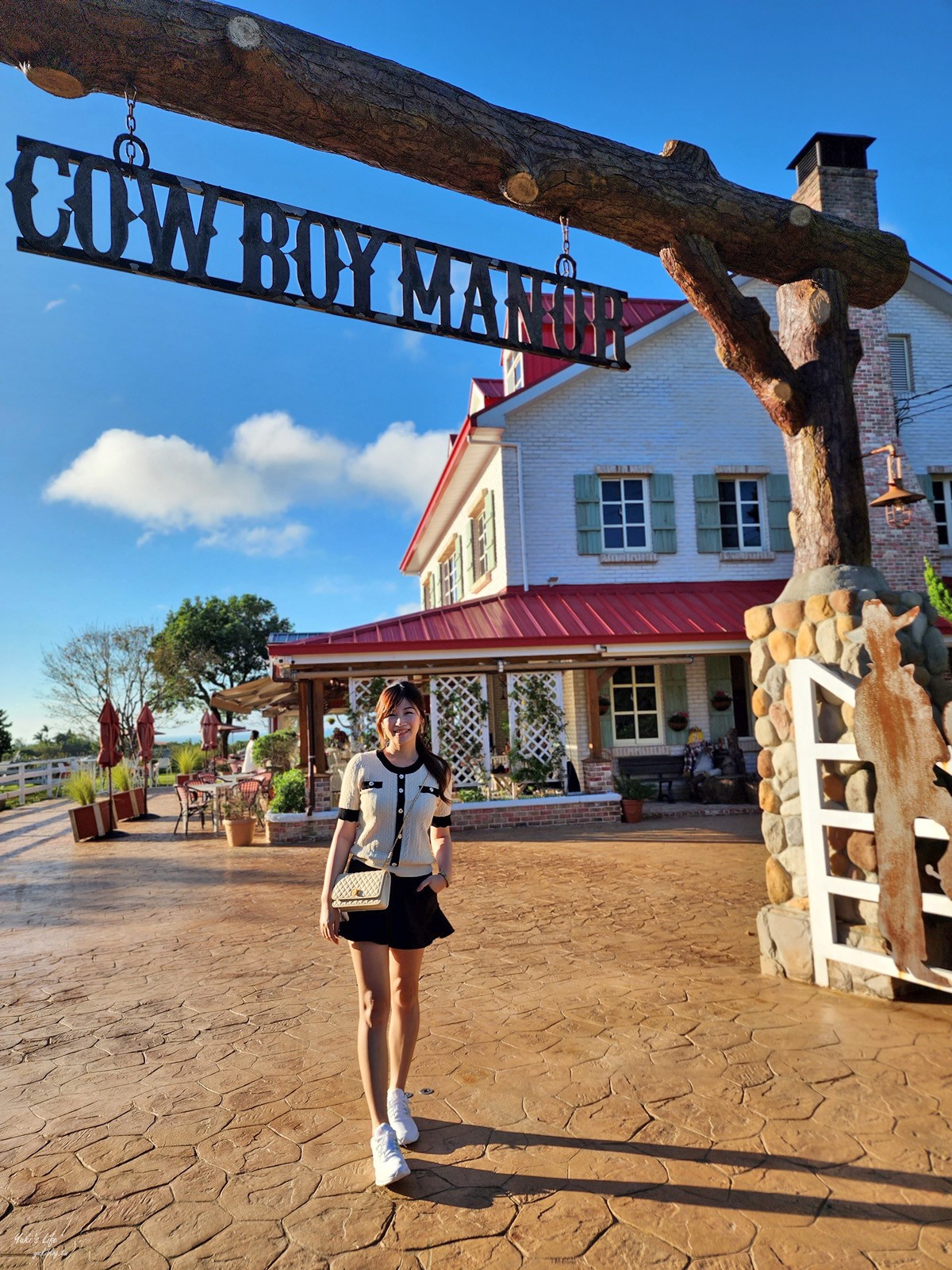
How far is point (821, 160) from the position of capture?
14242 mm

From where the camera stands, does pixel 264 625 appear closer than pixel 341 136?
No

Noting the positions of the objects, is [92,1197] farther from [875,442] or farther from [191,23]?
[875,442]

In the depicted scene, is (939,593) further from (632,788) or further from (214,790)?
(214,790)

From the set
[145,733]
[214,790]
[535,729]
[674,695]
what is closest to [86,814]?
[214,790]

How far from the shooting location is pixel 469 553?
18641 mm

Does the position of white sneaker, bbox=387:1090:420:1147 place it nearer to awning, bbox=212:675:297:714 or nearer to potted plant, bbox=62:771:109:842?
potted plant, bbox=62:771:109:842

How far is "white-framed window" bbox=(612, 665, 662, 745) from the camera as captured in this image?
51.1 ft

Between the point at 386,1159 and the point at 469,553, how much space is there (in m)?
16.1

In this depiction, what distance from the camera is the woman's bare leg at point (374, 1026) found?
3.03 meters

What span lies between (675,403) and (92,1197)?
15.4m

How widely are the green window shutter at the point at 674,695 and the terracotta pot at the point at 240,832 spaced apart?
7.47 m

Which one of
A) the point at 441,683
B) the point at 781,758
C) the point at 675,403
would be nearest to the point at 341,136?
the point at 781,758

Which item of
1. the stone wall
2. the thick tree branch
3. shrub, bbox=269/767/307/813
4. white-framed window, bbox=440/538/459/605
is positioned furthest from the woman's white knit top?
white-framed window, bbox=440/538/459/605

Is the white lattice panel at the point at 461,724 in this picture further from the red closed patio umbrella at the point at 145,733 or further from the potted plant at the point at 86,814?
the red closed patio umbrella at the point at 145,733
